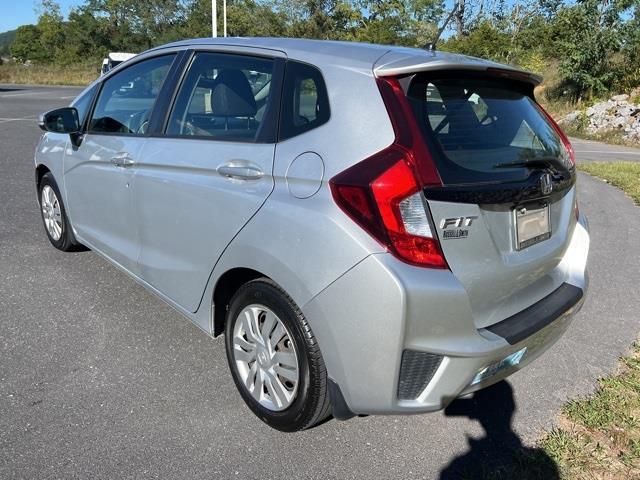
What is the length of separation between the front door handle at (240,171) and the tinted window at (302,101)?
0.19 meters

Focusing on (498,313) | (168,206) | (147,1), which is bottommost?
(498,313)

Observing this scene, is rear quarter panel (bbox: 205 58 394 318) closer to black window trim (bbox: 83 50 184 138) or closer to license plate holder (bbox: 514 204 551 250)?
license plate holder (bbox: 514 204 551 250)

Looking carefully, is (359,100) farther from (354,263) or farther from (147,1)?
(147,1)

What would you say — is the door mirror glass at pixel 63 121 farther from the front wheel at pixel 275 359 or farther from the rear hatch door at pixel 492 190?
the rear hatch door at pixel 492 190

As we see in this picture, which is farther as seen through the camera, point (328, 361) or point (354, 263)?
point (328, 361)

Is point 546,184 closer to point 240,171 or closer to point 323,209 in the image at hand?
point 323,209

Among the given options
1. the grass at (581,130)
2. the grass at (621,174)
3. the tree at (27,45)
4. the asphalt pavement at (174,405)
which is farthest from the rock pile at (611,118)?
the tree at (27,45)

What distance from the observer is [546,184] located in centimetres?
238

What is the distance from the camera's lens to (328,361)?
217 cm

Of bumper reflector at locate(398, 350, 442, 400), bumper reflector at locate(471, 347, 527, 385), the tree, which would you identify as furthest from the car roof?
the tree

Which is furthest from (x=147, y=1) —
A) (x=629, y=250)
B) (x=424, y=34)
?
(x=629, y=250)

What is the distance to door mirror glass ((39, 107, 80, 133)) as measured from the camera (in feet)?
12.8

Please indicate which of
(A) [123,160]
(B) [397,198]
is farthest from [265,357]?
(A) [123,160]

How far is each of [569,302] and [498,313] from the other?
1.84 ft
